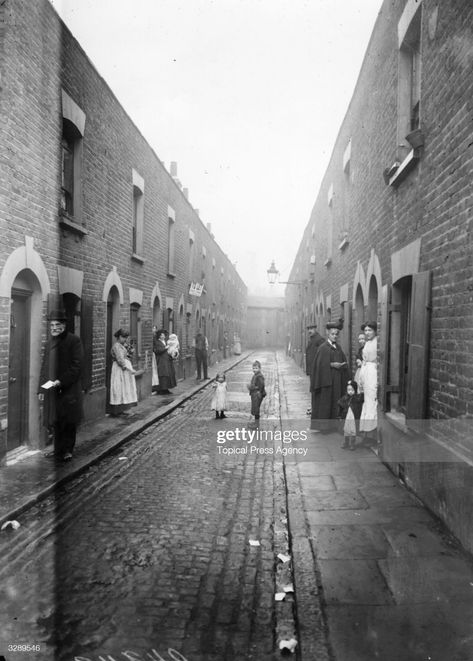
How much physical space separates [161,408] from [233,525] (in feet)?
22.7

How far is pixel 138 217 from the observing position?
43.5 feet

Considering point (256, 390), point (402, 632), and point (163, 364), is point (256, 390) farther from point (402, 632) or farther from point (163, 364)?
point (402, 632)

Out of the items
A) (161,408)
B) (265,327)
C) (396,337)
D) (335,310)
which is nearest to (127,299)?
(161,408)

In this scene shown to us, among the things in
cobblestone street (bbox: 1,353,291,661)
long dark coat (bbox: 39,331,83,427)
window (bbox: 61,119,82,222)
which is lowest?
cobblestone street (bbox: 1,353,291,661)

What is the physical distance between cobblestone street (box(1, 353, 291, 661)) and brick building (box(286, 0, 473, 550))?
163cm

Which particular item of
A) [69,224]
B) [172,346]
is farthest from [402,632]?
[172,346]

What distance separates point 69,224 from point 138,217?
16.3 ft

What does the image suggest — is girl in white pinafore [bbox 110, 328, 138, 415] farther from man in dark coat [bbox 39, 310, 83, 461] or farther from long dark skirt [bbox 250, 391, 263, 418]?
man in dark coat [bbox 39, 310, 83, 461]

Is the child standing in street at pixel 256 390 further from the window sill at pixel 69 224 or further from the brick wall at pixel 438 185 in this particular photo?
the window sill at pixel 69 224

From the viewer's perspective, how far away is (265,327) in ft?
194

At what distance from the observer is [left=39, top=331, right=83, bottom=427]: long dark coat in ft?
22.6

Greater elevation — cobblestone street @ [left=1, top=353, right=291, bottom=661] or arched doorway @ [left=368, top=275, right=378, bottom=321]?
arched doorway @ [left=368, top=275, right=378, bottom=321]

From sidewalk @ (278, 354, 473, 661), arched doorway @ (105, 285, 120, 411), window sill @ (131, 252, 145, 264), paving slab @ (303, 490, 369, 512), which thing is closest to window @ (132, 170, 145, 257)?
window sill @ (131, 252, 145, 264)

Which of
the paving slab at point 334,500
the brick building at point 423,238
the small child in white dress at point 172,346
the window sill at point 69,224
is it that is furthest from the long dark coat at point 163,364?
the paving slab at point 334,500
